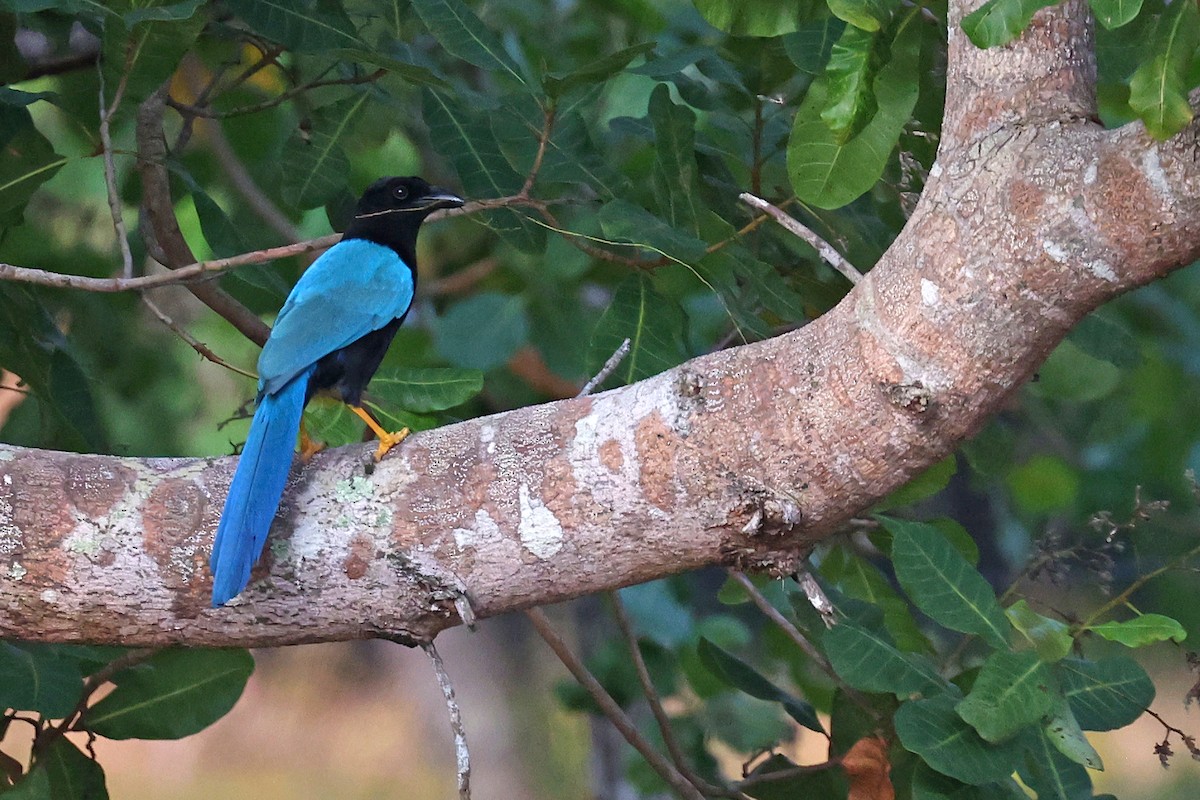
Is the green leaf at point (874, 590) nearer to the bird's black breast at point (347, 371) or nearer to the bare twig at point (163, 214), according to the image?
the bird's black breast at point (347, 371)

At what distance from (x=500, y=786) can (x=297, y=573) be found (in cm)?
650

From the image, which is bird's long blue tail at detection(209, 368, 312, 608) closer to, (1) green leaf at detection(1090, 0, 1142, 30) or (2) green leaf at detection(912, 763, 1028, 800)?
(2) green leaf at detection(912, 763, 1028, 800)

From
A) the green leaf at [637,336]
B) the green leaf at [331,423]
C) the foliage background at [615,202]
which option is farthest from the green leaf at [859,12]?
the green leaf at [331,423]

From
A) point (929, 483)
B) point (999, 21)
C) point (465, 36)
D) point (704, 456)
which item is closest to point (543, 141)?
point (465, 36)

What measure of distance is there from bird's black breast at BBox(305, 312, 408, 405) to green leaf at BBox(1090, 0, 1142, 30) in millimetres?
1865

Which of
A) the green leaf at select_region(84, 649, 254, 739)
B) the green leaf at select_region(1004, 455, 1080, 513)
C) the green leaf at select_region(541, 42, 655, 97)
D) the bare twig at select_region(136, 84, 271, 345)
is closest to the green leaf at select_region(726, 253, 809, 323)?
the green leaf at select_region(541, 42, 655, 97)

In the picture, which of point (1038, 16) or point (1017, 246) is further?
point (1038, 16)

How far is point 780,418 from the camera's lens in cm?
186

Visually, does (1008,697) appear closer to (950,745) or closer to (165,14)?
(950,745)

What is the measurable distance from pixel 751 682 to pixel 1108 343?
4.03ft

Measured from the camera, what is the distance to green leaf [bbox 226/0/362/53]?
2.83 m

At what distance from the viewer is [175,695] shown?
2.78 metres

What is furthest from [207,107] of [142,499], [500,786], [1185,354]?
[500,786]

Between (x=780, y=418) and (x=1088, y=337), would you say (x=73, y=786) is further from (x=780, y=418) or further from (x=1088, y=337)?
(x=1088, y=337)
